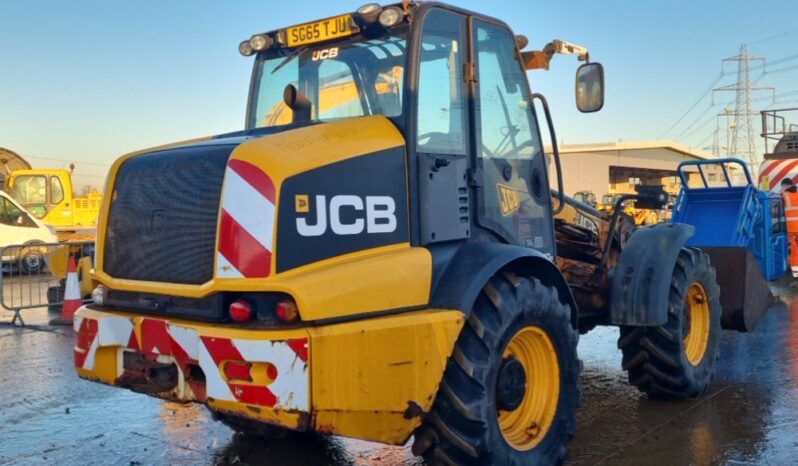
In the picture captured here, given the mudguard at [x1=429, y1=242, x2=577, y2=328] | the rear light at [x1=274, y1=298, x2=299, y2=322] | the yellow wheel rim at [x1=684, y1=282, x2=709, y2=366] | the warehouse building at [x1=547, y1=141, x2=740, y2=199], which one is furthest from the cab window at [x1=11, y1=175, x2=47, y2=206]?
the warehouse building at [x1=547, y1=141, x2=740, y2=199]

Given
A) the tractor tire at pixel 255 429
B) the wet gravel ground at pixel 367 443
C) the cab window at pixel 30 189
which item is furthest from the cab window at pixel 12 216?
the tractor tire at pixel 255 429

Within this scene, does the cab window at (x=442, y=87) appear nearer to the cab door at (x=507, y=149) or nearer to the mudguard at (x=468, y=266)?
the cab door at (x=507, y=149)

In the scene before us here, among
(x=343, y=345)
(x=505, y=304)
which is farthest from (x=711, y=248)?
(x=343, y=345)

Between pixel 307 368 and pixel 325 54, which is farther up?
pixel 325 54

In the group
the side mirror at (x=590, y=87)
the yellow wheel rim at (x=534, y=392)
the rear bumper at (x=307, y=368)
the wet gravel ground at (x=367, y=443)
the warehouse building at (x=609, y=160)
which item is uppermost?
the warehouse building at (x=609, y=160)

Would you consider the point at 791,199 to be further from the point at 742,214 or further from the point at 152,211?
the point at 152,211

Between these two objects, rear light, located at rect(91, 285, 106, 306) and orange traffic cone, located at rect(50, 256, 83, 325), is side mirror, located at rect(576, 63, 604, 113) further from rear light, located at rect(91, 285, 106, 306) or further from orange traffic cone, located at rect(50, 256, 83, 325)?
orange traffic cone, located at rect(50, 256, 83, 325)

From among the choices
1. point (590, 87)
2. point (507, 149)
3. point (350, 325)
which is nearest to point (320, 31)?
point (507, 149)

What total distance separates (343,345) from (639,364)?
10.0 feet

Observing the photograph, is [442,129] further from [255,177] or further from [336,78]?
[255,177]

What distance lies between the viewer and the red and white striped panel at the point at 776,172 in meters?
12.7

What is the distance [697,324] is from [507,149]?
262 centimetres

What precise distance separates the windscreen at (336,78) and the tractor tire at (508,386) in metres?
1.17

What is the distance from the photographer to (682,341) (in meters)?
5.38
